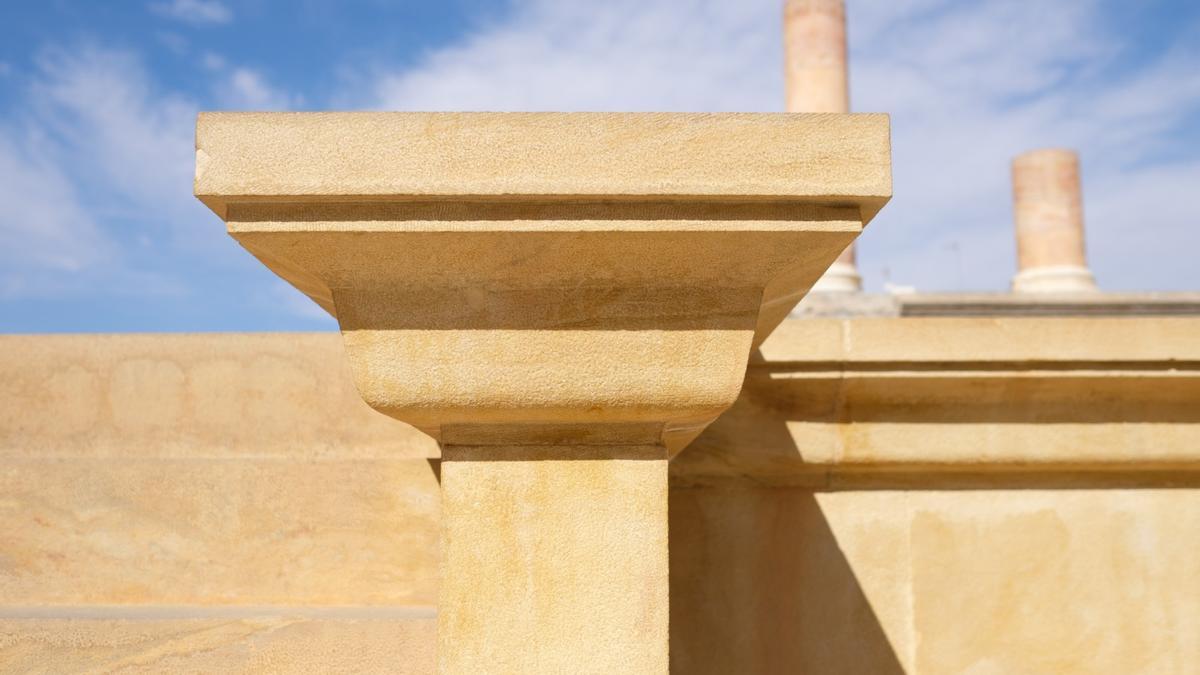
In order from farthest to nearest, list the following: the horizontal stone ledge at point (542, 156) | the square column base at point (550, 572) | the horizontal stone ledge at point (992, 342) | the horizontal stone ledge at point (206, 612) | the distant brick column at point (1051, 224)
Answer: the distant brick column at point (1051, 224) → the horizontal stone ledge at point (206, 612) → the horizontal stone ledge at point (992, 342) → the square column base at point (550, 572) → the horizontal stone ledge at point (542, 156)

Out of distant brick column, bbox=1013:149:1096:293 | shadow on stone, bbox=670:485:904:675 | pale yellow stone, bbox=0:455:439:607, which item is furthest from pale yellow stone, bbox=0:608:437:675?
distant brick column, bbox=1013:149:1096:293

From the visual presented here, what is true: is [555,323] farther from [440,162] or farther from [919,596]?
[919,596]

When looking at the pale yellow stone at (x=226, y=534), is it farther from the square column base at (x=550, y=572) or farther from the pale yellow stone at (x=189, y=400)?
the square column base at (x=550, y=572)

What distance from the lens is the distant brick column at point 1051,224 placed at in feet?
54.7

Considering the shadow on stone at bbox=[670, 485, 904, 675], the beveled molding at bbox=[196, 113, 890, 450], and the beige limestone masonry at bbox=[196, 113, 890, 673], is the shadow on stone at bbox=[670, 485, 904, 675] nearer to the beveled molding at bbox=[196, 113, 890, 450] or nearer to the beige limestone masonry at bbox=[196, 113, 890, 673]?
the beige limestone masonry at bbox=[196, 113, 890, 673]

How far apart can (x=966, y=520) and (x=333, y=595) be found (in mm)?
1360

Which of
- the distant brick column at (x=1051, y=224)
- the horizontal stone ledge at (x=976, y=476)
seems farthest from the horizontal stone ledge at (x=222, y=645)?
the distant brick column at (x=1051, y=224)

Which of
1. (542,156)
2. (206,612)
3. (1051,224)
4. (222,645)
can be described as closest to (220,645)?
(222,645)

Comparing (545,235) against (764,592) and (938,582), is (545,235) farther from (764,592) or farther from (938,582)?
(938,582)

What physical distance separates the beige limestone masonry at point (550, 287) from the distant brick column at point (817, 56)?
1511 centimetres

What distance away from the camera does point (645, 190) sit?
1.06 meters

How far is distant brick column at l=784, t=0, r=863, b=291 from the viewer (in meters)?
15.9

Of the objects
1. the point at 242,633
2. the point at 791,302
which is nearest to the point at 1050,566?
the point at 791,302

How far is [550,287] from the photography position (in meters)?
1.18
